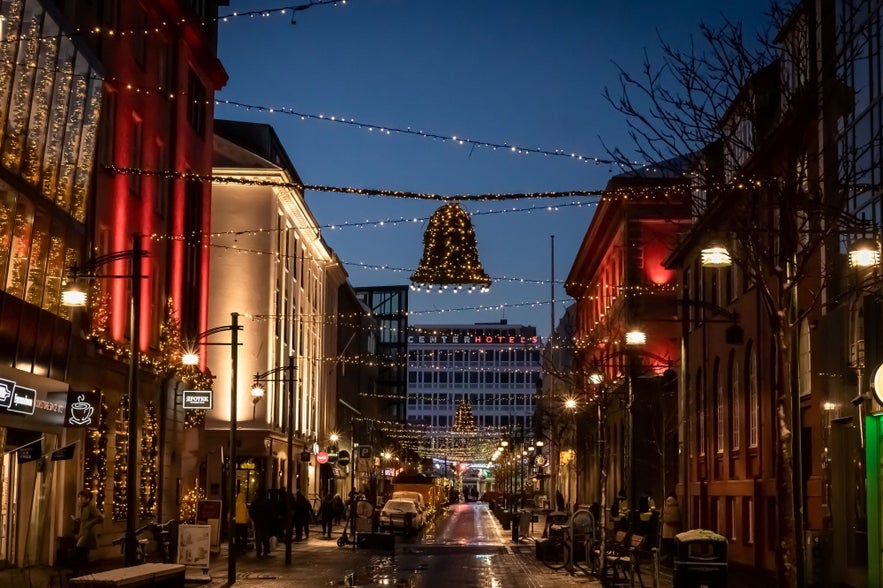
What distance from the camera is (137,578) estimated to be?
56.5ft

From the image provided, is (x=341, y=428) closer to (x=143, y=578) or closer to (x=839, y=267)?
(x=839, y=267)

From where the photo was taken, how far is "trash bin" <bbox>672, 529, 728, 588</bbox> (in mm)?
23375

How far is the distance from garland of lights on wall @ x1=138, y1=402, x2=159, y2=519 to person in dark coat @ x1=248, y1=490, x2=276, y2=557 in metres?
3.16

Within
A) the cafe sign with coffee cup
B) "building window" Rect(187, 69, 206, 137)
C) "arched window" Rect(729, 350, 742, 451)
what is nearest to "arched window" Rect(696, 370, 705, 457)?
"arched window" Rect(729, 350, 742, 451)

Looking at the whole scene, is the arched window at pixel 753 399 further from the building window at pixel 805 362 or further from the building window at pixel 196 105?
the building window at pixel 196 105

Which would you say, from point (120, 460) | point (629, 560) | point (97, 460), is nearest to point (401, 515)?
point (120, 460)

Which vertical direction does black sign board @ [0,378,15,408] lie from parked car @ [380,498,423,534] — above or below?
above

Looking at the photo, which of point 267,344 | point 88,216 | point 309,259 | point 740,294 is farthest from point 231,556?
point 309,259

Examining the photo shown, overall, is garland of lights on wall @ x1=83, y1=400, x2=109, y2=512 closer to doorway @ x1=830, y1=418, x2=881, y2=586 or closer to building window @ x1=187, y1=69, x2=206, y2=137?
building window @ x1=187, y1=69, x2=206, y2=137

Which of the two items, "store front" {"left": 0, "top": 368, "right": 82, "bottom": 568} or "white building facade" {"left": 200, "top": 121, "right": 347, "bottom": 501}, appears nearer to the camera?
"store front" {"left": 0, "top": 368, "right": 82, "bottom": 568}

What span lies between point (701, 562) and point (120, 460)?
21.1 m

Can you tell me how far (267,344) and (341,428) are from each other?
34.5 meters

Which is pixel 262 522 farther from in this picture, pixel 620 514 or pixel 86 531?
pixel 620 514

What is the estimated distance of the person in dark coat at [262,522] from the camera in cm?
4112
